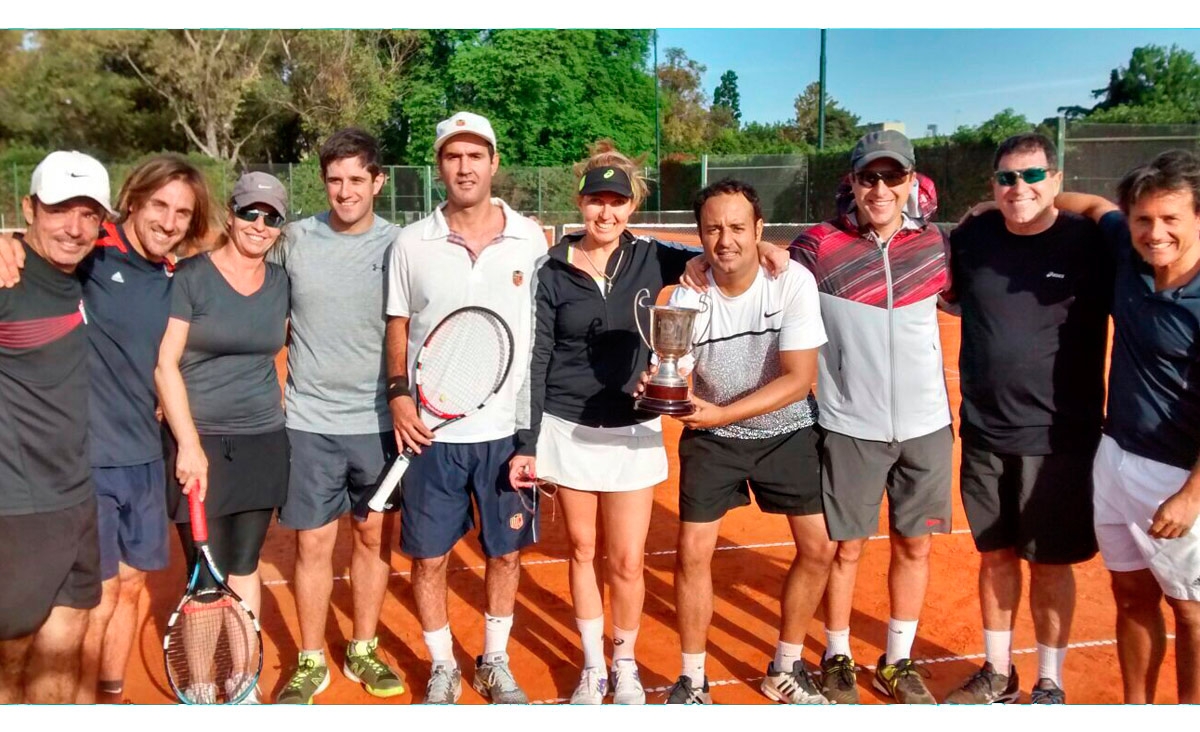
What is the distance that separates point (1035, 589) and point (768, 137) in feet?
127

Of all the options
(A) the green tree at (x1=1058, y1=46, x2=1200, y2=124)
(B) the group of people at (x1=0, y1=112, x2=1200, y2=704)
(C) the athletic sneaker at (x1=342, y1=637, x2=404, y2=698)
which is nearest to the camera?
(B) the group of people at (x1=0, y1=112, x2=1200, y2=704)

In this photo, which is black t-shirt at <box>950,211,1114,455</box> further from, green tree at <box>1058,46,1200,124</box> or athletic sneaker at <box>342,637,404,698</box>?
green tree at <box>1058,46,1200,124</box>

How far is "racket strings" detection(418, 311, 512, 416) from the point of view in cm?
338

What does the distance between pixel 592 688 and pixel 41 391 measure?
2.06 m

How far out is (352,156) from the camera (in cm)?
341

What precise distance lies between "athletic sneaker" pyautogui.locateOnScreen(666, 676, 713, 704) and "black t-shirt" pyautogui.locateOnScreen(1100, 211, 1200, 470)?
1637 mm

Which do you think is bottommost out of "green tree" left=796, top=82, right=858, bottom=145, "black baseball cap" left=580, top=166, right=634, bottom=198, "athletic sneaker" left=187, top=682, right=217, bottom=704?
"athletic sneaker" left=187, top=682, right=217, bottom=704

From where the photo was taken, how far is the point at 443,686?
139 inches

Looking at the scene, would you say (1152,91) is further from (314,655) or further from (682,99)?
(682,99)

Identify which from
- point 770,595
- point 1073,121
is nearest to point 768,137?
point 1073,121

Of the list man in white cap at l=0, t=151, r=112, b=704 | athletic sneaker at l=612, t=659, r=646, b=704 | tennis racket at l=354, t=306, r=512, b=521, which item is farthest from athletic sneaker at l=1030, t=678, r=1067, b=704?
man in white cap at l=0, t=151, r=112, b=704

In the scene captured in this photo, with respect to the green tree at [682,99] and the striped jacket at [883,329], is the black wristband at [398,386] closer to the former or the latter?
the striped jacket at [883,329]
